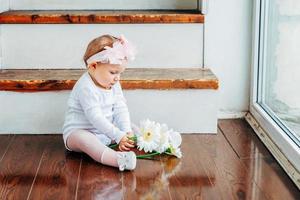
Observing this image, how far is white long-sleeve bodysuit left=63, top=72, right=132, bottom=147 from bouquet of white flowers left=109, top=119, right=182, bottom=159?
60mm

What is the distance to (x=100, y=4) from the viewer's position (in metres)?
2.91

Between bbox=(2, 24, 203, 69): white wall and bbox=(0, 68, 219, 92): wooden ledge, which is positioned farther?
bbox=(2, 24, 203, 69): white wall

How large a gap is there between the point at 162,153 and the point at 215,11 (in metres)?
0.78

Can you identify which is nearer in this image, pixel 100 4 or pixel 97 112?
pixel 97 112

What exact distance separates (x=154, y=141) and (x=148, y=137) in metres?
0.03

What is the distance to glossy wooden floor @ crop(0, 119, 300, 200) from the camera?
1.88m

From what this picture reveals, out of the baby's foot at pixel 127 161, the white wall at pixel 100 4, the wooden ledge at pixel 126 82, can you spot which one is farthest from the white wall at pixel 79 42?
the baby's foot at pixel 127 161

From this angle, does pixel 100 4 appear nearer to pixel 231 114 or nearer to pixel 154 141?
pixel 231 114

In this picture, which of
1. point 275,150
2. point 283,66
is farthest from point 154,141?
point 283,66

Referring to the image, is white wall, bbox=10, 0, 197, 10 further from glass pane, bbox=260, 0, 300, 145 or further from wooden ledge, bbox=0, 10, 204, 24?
glass pane, bbox=260, 0, 300, 145

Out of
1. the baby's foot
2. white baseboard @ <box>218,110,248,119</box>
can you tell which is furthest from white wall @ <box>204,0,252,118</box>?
the baby's foot

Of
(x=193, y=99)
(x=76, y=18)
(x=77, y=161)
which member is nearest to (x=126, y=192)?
(x=77, y=161)

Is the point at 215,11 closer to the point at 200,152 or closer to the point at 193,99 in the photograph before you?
the point at 193,99

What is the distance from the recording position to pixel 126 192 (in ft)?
6.19
